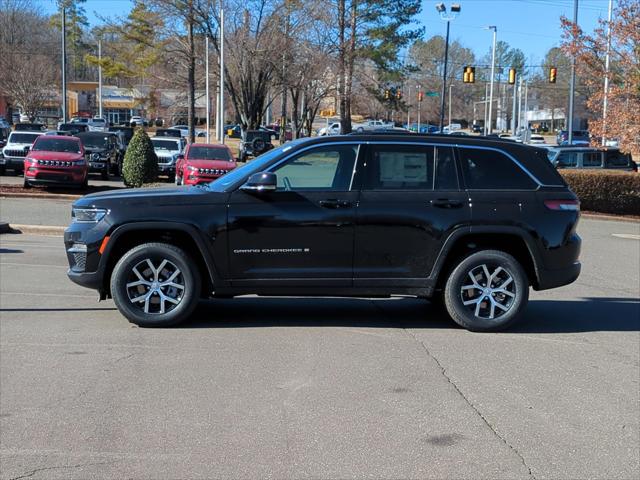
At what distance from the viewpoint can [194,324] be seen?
7.81m

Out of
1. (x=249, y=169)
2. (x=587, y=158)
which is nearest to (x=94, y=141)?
(x=587, y=158)

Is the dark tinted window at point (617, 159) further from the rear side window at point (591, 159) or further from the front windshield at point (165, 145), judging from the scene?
the front windshield at point (165, 145)

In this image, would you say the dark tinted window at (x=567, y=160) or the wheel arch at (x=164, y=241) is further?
the dark tinted window at (x=567, y=160)

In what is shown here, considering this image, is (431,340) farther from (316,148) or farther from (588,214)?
(588,214)

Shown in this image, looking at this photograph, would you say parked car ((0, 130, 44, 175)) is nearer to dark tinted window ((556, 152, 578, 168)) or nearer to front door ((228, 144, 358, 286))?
dark tinted window ((556, 152, 578, 168))

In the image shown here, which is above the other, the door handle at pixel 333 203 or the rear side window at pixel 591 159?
the rear side window at pixel 591 159

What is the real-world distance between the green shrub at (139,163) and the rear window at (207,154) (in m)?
1.74

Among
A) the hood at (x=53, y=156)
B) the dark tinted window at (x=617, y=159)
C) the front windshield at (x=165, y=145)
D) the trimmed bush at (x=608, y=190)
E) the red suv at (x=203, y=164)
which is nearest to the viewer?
the red suv at (x=203, y=164)

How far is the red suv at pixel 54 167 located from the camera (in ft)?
74.0

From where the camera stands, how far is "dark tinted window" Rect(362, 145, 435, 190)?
752cm

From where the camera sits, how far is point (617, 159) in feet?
85.6

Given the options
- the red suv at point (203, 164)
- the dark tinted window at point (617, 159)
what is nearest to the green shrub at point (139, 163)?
the red suv at point (203, 164)

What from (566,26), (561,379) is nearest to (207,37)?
(566,26)

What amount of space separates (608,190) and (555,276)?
16.1 meters
